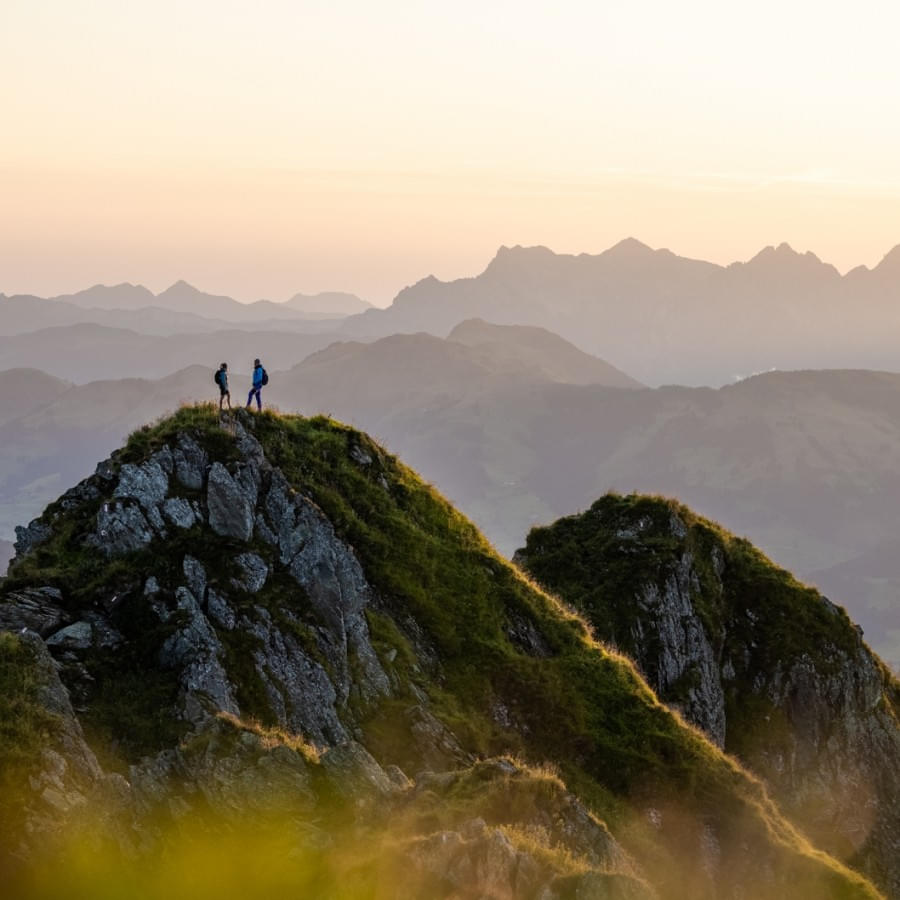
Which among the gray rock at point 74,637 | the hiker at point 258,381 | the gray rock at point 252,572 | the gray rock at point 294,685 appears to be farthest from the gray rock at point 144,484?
the hiker at point 258,381

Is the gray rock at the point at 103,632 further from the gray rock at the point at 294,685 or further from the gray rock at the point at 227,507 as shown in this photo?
the gray rock at the point at 227,507

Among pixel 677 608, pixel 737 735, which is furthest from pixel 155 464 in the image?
pixel 737 735

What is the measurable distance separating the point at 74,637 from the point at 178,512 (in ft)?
24.7

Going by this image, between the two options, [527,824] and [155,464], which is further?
[155,464]

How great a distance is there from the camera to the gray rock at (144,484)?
38.4m

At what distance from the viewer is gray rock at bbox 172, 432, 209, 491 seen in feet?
132

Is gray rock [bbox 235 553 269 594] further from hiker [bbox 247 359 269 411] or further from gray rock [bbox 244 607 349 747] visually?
hiker [bbox 247 359 269 411]

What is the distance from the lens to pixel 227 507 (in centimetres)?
3919

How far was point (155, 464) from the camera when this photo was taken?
39906mm

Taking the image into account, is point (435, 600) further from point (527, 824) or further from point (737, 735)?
point (737, 735)

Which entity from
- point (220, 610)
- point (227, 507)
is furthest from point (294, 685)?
point (227, 507)

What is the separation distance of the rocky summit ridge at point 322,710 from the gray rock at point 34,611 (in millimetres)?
116

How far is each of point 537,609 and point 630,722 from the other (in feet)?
24.9

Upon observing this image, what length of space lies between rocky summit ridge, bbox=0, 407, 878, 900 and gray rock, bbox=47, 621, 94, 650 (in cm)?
17
